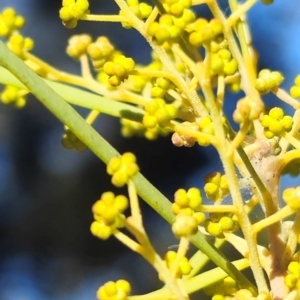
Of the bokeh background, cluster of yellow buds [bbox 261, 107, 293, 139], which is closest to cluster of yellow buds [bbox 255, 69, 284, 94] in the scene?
cluster of yellow buds [bbox 261, 107, 293, 139]

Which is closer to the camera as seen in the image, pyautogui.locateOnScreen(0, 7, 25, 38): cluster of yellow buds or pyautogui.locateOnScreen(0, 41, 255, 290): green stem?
pyautogui.locateOnScreen(0, 41, 255, 290): green stem

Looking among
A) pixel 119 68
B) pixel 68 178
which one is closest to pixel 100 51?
pixel 119 68

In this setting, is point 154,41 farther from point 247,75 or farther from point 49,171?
point 49,171

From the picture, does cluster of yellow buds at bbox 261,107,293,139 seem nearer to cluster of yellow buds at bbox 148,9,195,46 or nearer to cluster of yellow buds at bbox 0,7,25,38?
cluster of yellow buds at bbox 148,9,195,46

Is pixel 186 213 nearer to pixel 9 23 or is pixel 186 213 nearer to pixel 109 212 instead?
pixel 109 212

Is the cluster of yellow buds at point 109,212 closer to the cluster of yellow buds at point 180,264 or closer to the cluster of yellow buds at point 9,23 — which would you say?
the cluster of yellow buds at point 180,264

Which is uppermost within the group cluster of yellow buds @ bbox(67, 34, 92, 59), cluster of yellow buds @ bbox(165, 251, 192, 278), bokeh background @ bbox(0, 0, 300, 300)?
bokeh background @ bbox(0, 0, 300, 300)

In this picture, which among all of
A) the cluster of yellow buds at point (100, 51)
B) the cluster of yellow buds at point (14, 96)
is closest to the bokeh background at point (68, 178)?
the cluster of yellow buds at point (14, 96)
